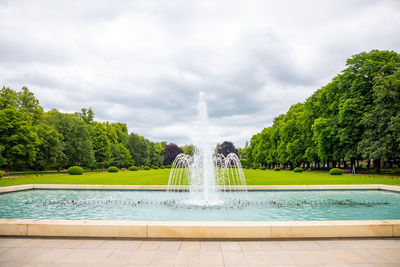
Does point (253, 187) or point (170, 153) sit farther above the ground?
point (170, 153)

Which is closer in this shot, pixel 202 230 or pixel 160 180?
pixel 202 230

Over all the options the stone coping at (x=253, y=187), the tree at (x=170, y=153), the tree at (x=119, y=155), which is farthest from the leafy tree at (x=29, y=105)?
the tree at (x=170, y=153)

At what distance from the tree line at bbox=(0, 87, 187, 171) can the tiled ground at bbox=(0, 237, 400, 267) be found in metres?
33.6

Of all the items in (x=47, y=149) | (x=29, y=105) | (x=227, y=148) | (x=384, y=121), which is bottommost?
(x=47, y=149)

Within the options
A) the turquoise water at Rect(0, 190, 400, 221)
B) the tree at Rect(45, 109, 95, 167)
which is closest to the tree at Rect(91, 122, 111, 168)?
the tree at Rect(45, 109, 95, 167)

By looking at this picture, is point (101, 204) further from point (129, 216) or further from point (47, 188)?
point (47, 188)

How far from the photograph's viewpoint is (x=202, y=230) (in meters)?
5.94

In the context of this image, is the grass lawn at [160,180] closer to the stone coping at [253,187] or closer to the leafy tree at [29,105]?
the stone coping at [253,187]

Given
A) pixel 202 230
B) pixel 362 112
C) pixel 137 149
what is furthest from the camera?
pixel 137 149

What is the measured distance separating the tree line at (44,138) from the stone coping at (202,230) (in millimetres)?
32793

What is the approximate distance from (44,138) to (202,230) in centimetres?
4231

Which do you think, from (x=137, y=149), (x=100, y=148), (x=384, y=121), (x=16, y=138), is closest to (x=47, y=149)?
(x=16, y=138)

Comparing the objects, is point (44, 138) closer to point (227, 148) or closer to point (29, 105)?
point (29, 105)

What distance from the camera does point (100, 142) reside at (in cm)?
5594
